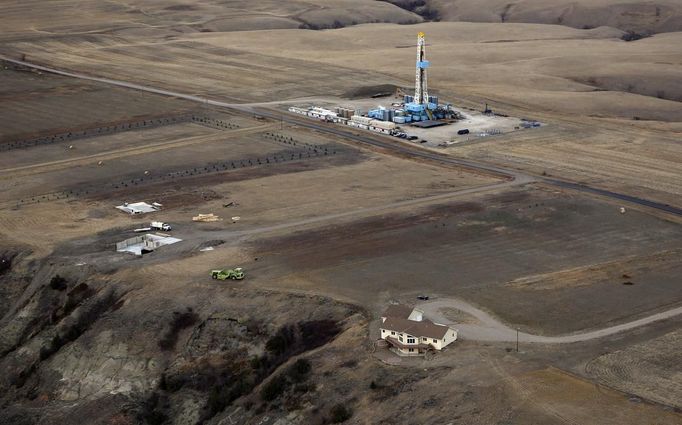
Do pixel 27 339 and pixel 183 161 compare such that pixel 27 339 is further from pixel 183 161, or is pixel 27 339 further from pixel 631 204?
pixel 631 204

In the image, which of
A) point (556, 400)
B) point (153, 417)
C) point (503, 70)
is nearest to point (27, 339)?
point (153, 417)

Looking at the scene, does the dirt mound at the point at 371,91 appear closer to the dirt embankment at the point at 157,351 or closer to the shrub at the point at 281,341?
the dirt embankment at the point at 157,351

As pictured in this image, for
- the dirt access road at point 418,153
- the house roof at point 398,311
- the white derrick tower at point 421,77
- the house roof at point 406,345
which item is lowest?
the dirt access road at point 418,153

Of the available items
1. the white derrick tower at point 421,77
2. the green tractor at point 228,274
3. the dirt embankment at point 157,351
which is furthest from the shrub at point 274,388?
the white derrick tower at point 421,77

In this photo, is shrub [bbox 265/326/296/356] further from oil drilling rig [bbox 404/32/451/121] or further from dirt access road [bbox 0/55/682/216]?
oil drilling rig [bbox 404/32/451/121]

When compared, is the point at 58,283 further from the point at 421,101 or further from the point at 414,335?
the point at 421,101

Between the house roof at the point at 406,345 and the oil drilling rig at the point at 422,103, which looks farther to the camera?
the oil drilling rig at the point at 422,103
